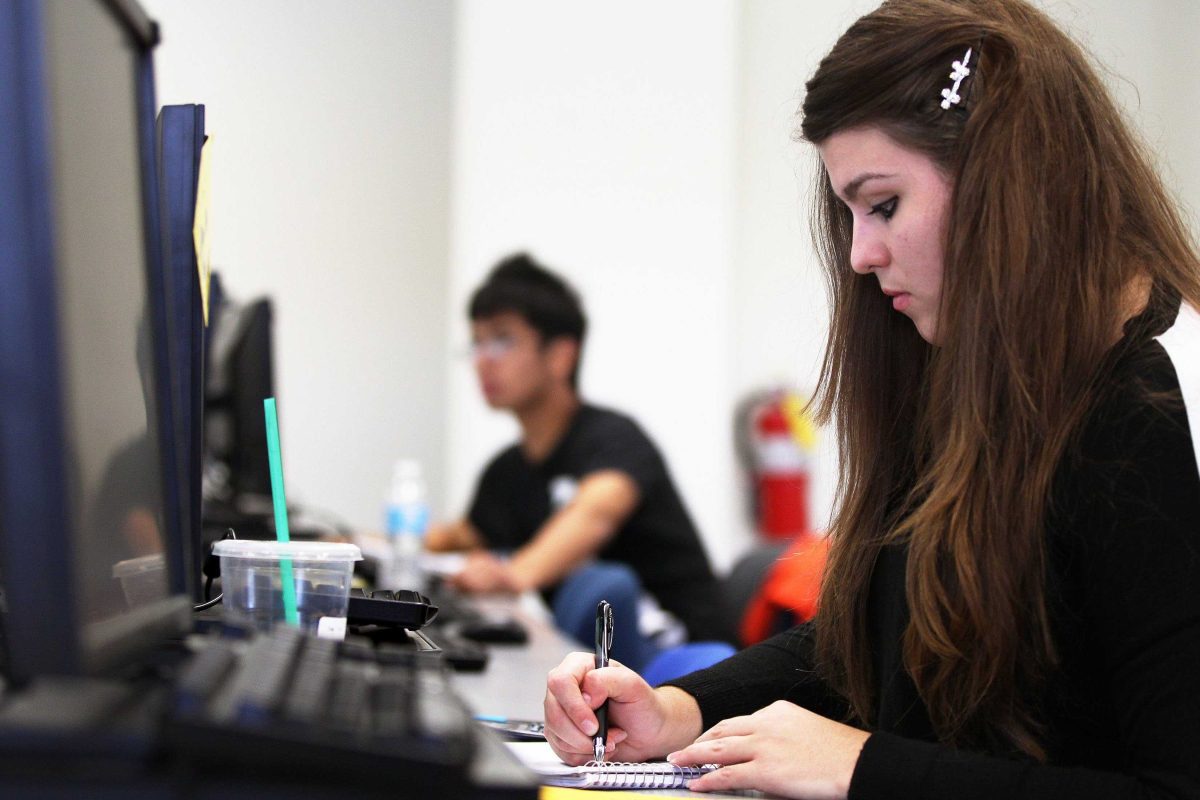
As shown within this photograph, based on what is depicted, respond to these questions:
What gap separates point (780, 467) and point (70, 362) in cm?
414

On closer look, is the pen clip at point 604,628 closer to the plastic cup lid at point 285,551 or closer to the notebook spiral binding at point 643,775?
the notebook spiral binding at point 643,775

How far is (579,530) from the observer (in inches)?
107

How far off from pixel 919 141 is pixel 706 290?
10.7 feet

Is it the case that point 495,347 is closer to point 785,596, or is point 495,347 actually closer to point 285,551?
point 785,596

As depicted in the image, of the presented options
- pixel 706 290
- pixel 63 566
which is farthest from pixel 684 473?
pixel 63 566

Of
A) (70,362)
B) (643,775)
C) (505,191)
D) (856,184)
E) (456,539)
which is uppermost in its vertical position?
(505,191)

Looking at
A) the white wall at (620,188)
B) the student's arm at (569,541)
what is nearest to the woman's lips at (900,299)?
the student's arm at (569,541)

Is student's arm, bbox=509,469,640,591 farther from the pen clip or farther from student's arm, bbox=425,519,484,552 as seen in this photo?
the pen clip

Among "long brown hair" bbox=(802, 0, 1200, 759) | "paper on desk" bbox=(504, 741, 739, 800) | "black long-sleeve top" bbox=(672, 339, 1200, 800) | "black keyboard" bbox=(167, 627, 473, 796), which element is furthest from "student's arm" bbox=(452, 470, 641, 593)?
"black keyboard" bbox=(167, 627, 473, 796)

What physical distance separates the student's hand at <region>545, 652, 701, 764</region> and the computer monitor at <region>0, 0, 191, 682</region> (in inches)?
14.3

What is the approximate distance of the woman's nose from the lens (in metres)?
1.04

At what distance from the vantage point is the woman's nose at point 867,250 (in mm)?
1040

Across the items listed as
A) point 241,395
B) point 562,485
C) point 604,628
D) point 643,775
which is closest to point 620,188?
point 562,485

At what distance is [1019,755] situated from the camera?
914 mm
